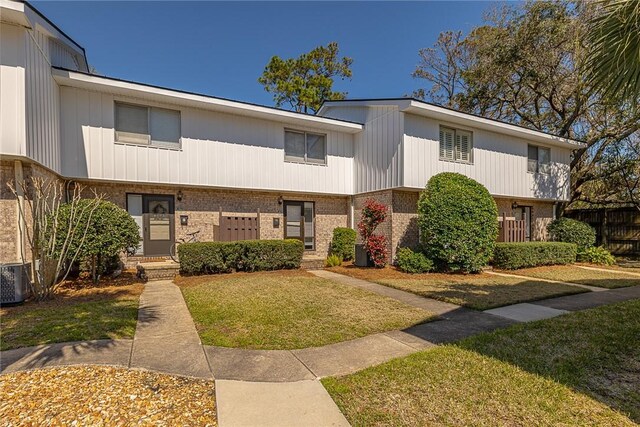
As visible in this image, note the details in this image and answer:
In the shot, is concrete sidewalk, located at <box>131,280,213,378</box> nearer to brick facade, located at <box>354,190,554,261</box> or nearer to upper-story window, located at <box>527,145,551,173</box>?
brick facade, located at <box>354,190,554,261</box>

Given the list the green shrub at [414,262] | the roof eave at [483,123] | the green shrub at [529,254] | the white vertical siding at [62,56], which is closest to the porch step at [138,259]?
the white vertical siding at [62,56]

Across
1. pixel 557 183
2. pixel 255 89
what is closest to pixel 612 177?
pixel 557 183

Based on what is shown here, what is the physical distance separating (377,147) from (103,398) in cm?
1085

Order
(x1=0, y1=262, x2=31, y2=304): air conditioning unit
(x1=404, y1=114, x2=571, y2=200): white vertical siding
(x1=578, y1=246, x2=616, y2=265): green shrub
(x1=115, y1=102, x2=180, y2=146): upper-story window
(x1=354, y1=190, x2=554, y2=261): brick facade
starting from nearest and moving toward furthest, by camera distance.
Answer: (x1=0, y1=262, x2=31, y2=304): air conditioning unit, (x1=115, y1=102, x2=180, y2=146): upper-story window, (x1=404, y1=114, x2=571, y2=200): white vertical siding, (x1=354, y1=190, x2=554, y2=261): brick facade, (x1=578, y1=246, x2=616, y2=265): green shrub

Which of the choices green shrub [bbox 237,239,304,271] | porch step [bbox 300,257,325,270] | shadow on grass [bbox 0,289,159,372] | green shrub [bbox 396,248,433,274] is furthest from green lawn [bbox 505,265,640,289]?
shadow on grass [bbox 0,289,159,372]

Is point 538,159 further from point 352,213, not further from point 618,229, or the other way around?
point 352,213

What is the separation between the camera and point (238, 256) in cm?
987

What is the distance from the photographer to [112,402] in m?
2.69

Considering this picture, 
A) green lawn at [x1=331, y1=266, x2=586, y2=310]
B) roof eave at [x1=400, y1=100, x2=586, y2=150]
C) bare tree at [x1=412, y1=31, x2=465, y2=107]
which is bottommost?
green lawn at [x1=331, y1=266, x2=586, y2=310]

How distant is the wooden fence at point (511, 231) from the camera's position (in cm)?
1305

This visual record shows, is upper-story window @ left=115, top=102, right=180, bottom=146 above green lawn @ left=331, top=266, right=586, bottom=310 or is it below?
above

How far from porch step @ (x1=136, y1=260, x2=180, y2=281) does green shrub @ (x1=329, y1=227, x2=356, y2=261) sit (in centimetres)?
590

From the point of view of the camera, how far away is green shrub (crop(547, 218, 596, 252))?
46.7ft

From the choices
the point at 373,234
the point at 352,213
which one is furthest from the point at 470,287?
the point at 352,213
